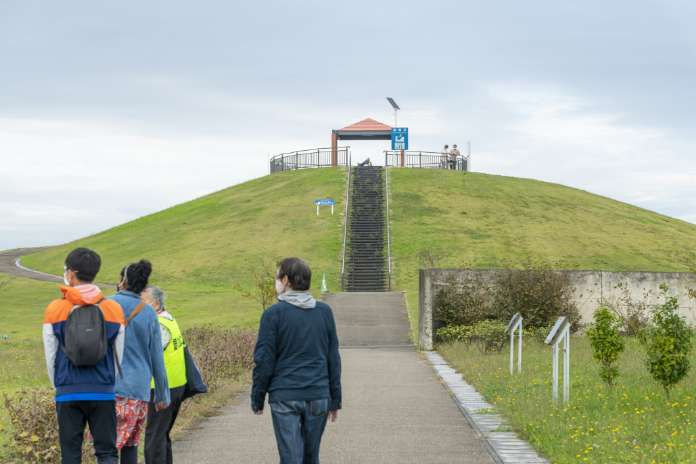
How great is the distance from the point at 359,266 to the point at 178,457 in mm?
37647

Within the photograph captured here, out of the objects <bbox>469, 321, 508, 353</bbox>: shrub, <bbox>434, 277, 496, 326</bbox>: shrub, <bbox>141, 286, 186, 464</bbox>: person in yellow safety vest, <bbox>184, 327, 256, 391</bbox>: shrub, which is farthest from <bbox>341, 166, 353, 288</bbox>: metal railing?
<bbox>141, 286, 186, 464</bbox>: person in yellow safety vest

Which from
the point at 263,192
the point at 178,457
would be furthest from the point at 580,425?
the point at 263,192

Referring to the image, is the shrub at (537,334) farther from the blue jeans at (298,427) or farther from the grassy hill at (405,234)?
the blue jeans at (298,427)

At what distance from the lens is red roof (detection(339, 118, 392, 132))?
66188mm

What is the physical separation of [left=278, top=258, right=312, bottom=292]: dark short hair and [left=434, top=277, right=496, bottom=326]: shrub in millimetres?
19974

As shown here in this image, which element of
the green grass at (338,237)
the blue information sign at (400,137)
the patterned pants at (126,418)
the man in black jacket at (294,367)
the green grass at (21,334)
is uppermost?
the blue information sign at (400,137)

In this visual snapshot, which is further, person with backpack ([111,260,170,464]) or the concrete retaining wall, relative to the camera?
the concrete retaining wall

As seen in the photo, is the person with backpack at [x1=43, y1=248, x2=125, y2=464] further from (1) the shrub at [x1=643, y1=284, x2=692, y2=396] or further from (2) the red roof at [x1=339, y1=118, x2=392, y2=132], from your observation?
(2) the red roof at [x1=339, y1=118, x2=392, y2=132]

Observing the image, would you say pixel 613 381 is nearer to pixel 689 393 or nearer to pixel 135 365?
pixel 689 393

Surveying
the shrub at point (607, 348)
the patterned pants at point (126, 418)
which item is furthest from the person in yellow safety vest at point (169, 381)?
the shrub at point (607, 348)

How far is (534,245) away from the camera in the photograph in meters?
51.1

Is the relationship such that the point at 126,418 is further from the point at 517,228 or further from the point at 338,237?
the point at 517,228

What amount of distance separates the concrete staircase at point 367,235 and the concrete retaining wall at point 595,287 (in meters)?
17.2

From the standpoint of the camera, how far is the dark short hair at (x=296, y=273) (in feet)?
21.6
